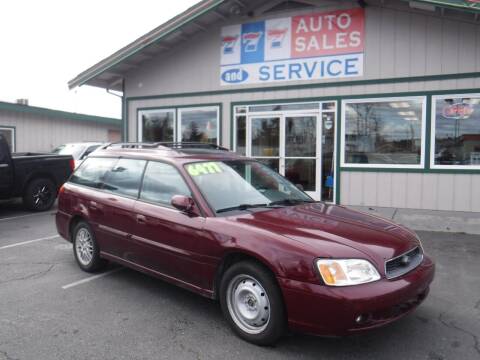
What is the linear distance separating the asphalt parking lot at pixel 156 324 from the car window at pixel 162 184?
1.09 meters

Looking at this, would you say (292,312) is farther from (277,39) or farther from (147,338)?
(277,39)

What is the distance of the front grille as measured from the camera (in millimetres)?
3354

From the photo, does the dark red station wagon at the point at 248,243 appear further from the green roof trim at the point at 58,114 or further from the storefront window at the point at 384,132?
the green roof trim at the point at 58,114

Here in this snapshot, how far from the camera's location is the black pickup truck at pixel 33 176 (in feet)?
32.0

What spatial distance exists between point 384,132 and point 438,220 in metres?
2.32

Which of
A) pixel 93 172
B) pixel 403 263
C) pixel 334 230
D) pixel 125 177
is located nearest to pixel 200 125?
pixel 93 172

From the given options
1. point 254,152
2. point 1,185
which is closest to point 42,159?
point 1,185

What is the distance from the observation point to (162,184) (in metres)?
4.57

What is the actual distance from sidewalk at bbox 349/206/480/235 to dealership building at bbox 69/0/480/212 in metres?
0.37

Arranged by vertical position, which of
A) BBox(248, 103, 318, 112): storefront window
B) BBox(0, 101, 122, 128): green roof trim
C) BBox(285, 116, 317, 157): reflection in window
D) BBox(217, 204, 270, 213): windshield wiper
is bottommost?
BBox(217, 204, 270, 213): windshield wiper

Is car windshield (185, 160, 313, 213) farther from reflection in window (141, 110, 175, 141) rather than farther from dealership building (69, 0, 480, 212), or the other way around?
reflection in window (141, 110, 175, 141)

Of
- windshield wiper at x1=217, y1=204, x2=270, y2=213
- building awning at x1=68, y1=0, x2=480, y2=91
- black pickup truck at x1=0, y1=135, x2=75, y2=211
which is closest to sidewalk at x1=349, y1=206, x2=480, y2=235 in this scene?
building awning at x1=68, y1=0, x2=480, y2=91

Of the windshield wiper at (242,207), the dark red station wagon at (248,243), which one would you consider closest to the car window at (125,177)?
the dark red station wagon at (248,243)

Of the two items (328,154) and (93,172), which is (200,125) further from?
(93,172)
